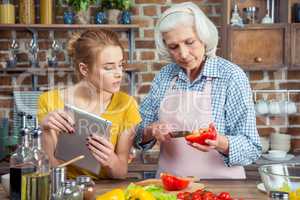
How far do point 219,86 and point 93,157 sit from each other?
63 cm

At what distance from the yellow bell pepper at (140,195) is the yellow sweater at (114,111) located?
0.64 m

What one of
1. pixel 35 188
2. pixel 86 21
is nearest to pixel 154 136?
pixel 35 188

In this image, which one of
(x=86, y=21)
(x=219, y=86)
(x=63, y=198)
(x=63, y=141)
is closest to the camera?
(x=63, y=198)

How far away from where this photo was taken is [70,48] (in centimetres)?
239

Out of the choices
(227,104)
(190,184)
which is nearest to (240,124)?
(227,104)

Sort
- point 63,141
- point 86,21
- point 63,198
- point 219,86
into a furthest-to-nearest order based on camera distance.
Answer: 1. point 86,21
2. point 219,86
3. point 63,141
4. point 63,198

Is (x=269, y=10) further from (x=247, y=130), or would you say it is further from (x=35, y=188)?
(x=35, y=188)

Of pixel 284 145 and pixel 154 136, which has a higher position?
pixel 154 136

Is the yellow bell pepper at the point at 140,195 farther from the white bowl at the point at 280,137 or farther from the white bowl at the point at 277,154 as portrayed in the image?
the white bowl at the point at 280,137

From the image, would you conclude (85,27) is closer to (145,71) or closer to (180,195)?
(145,71)

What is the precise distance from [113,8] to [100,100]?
55.1 inches

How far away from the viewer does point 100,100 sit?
7.70ft

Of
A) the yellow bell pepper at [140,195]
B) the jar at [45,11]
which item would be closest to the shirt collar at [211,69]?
the yellow bell pepper at [140,195]

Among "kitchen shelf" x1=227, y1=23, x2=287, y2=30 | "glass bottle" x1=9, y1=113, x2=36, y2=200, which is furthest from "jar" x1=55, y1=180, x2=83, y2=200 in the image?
"kitchen shelf" x1=227, y1=23, x2=287, y2=30
